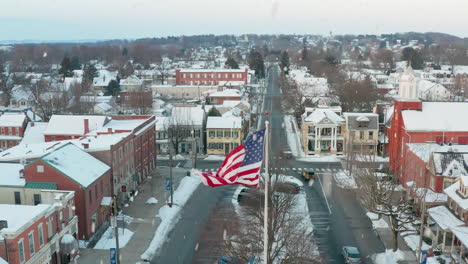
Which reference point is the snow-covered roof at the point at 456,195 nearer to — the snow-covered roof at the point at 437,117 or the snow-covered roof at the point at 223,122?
the snow-covered roof at the point at 437,117

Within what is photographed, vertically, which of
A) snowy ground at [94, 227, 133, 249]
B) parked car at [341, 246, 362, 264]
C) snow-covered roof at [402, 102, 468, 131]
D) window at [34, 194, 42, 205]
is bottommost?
snowy ground at [94, 227, 133, 249]

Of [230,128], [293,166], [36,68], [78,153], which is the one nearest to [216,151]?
[230,128]

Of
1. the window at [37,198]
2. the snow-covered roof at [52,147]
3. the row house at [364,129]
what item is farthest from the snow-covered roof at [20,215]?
the row house at [364,129]

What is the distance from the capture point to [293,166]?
56188 mm

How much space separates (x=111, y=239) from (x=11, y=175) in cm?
915

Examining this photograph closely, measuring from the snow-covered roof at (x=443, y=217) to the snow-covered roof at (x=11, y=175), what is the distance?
29.9 m

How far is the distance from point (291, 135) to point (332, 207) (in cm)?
3126

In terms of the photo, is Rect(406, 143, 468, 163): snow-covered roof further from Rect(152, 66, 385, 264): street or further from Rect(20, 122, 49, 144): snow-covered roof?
Rect(20, 122, 49, 144): snow-covered roof

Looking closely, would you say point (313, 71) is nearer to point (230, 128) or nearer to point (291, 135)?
point (291, 135)

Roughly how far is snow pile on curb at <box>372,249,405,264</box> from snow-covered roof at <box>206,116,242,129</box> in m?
32.6

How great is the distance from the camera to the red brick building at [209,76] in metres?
129

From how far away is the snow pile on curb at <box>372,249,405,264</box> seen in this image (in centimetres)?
3102

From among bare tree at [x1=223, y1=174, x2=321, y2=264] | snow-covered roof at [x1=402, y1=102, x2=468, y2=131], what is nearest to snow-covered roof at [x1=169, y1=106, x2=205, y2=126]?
bare tree at [x1=223, y1=174, x2=321, y2=264]

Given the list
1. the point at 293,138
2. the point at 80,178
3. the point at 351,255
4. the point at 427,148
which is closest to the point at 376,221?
the point at 351,255
